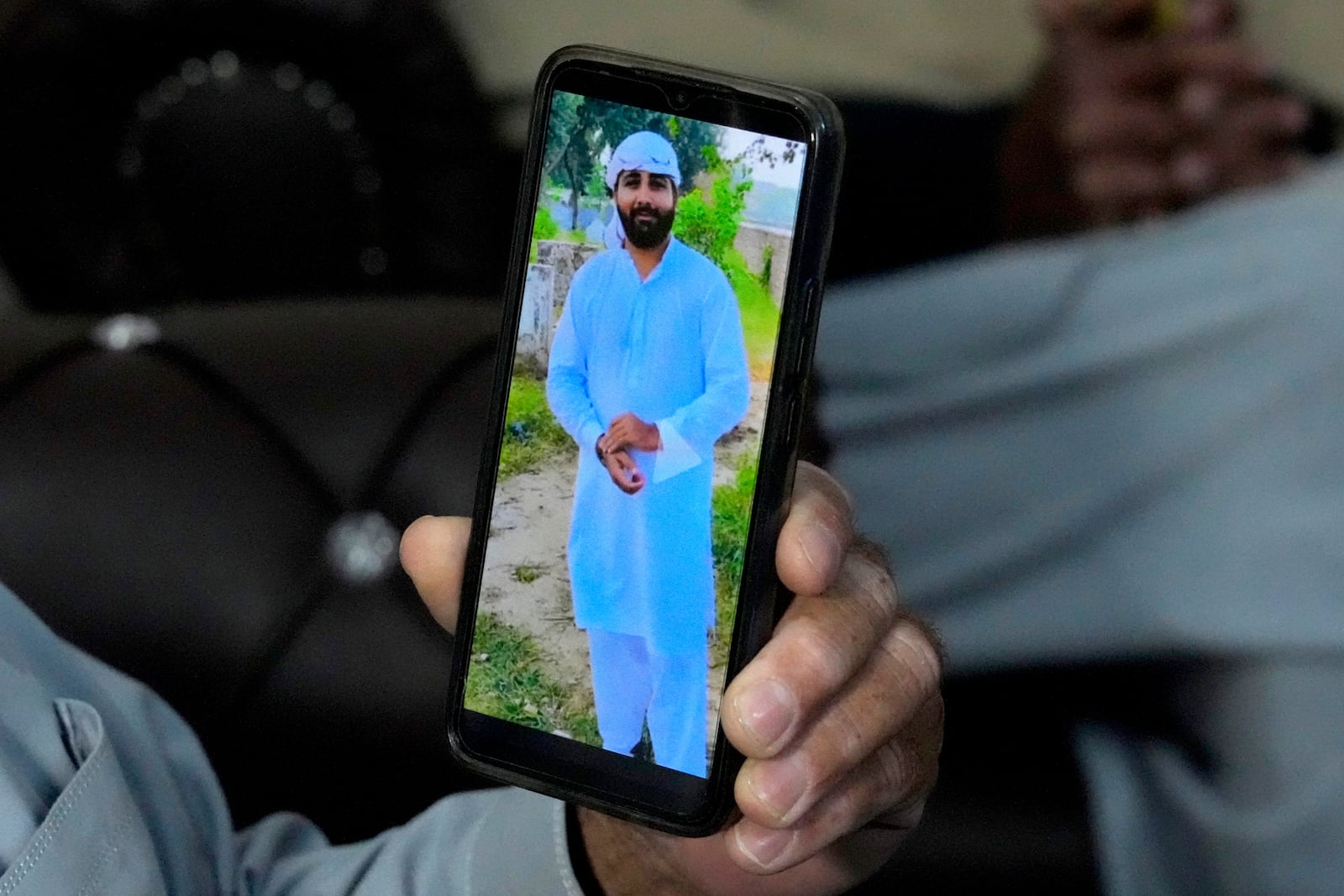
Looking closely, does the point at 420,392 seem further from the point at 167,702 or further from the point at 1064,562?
the point at 1064,562

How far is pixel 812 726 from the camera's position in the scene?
27 cm

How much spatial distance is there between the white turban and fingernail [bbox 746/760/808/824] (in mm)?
122

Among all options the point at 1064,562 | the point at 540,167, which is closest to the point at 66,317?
the point at 540,167

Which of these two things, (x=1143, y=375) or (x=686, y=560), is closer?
(x=686, y=560)

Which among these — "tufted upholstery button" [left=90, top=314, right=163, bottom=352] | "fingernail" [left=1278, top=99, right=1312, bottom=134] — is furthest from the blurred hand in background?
"tufted upholstery button" [left=90, top=314, right=163, bottom=352]

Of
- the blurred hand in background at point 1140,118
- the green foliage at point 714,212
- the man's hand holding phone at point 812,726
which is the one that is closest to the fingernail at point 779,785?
the man's hand holding phone at point 812,726

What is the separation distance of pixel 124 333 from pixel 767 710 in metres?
0.29

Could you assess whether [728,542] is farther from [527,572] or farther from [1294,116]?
[1294,116]

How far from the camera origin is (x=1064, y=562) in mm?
451

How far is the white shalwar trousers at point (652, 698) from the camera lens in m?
0.27

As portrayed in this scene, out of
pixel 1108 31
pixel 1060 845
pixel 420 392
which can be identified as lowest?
pixel 1060 845

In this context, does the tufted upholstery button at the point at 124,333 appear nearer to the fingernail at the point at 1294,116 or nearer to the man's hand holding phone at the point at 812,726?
the man's hand holding phone at the point at 812,726

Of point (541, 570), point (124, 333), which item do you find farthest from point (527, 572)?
point (124, 333)

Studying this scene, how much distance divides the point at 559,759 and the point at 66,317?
0.26 m
